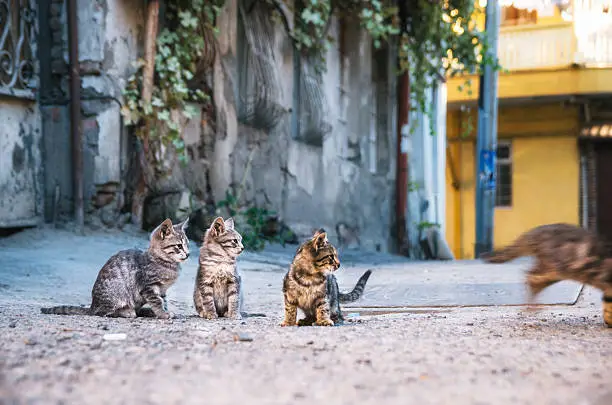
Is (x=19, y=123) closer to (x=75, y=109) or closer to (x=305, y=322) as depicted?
(x=75, y=109)

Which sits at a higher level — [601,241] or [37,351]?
[601,241]

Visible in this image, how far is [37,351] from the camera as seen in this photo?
118 inches

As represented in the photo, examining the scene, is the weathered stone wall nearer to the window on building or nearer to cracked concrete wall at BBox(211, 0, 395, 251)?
cracked concrete wall at BBox(211, 0, 395, 251)

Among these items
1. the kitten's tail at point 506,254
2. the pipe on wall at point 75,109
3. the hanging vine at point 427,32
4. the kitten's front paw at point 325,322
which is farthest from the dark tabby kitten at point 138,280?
the hanging vine at point 427,32

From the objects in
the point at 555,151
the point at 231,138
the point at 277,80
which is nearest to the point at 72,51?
the point at 231,138

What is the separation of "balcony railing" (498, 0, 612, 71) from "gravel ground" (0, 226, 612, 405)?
45.5 ft

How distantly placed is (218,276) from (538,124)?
15.8 m

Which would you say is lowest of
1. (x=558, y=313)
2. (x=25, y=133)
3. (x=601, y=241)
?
(x=558, y=313)

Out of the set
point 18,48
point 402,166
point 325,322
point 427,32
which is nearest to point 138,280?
point 325,322

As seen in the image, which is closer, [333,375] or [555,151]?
[333,375]

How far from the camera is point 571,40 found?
56.2 feet

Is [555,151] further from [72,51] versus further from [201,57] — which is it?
[72,51]

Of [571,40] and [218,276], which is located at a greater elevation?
[571,40]

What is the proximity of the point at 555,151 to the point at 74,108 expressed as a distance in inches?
558
